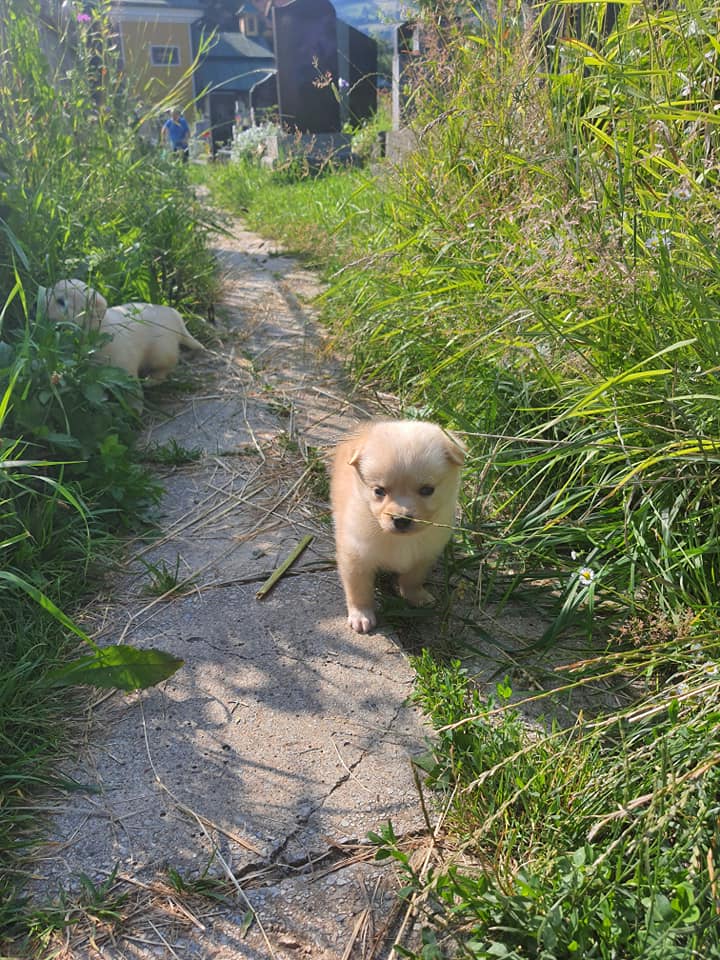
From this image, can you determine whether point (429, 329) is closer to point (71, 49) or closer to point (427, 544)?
point (427, 544)

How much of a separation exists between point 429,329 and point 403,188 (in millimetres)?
1166

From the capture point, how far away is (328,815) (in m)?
1.51

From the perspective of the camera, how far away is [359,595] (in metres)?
2.07

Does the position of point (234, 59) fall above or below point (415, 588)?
above

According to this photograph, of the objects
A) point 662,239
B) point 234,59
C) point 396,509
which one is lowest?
point 396,509

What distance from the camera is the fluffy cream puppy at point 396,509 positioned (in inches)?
74.7

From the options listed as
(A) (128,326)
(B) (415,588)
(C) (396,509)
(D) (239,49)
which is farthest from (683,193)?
(D) (239,49)

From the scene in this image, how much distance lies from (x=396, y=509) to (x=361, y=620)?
0.39 metres

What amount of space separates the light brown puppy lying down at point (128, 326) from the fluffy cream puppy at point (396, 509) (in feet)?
4.35

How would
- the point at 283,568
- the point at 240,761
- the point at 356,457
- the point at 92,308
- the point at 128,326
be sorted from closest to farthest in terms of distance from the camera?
the point at 240,761 → the point at 356,457 → the point at 283,568 → the point at 92,308 → the point at 128,326

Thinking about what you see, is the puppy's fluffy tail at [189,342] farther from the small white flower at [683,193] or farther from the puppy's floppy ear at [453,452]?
the small white flower at [683,193]

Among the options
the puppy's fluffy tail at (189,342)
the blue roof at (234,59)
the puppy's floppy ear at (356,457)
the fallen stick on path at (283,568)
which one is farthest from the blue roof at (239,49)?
the puppy's floppy ear at (356,457)

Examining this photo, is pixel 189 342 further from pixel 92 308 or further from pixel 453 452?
pixel 453 452

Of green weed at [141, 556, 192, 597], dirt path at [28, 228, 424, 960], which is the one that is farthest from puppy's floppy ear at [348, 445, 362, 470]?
green weed at [141, 556, 192, 597]
